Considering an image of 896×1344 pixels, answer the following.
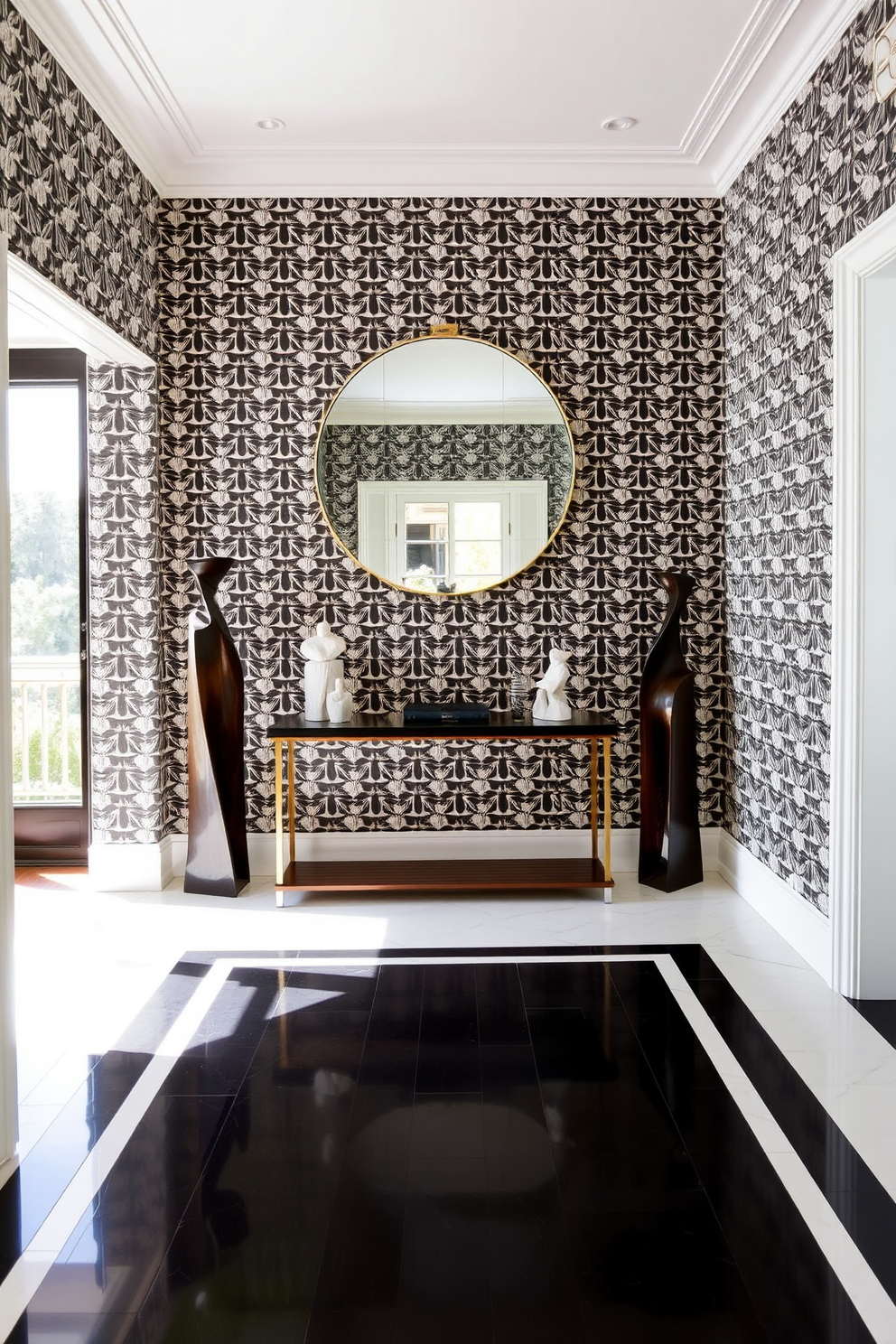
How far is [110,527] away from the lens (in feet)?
14.0

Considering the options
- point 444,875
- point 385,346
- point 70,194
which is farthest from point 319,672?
point 70,194

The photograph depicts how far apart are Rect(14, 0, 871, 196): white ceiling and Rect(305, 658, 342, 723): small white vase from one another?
6.99 feet

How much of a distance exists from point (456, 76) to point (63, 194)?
4.83 ft

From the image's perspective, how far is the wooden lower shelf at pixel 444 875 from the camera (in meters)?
4.04

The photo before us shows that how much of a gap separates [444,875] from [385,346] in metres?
2.39

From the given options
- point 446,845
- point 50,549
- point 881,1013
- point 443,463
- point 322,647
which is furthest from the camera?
point 50,549

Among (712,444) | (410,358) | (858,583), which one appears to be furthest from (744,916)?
(410,358)

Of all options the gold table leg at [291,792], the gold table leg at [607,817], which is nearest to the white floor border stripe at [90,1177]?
the gold table leg at [291,792]

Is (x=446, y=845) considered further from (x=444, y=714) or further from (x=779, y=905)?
(x=779, y=905)

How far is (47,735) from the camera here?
16.4ft

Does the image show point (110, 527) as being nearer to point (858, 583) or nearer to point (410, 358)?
point (410, 358)

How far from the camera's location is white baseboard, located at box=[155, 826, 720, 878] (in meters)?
4.50

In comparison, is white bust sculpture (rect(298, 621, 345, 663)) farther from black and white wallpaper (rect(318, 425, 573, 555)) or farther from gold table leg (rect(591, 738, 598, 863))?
gold table leg (rect(591, 738, 598, 863))

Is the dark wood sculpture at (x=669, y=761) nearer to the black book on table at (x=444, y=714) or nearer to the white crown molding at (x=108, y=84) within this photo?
the black book on table at (x=444, y=714)
